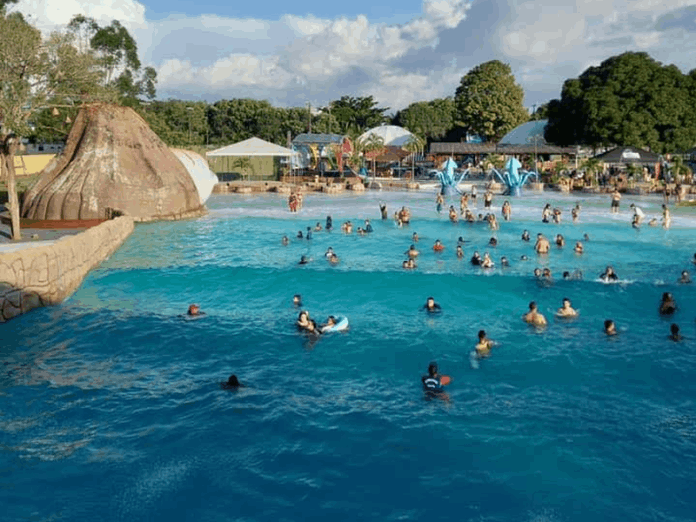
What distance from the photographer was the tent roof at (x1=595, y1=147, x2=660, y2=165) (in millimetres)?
46188

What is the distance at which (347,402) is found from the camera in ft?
41.5

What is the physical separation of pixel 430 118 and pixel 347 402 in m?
78.6

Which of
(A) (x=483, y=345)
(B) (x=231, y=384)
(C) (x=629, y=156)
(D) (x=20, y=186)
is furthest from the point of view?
(C) (x=629, y=156)

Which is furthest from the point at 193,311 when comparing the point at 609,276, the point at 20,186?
the point at 20,186

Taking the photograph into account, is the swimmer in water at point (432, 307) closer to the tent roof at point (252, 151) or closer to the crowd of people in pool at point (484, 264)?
the crowd of people in pool at point (484, 264)

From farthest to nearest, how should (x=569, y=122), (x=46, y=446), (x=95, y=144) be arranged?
(x=569, y=122)
(x=95, y=144)
(x=46, y=446)

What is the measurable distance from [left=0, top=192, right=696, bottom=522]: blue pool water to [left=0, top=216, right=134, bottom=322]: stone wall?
0.47m

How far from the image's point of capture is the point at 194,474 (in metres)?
10.1

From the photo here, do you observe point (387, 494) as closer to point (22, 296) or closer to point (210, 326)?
point (210, 326)

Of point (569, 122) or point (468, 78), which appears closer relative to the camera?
point (569, 122)

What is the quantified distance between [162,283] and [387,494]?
560 inches

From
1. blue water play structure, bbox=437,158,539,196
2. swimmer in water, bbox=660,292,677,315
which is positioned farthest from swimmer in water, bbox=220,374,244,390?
blue water play structure, bbox=437,158,539,196

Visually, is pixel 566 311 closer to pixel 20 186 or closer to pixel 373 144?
pixel 20 186

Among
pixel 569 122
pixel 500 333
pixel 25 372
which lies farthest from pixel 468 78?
pixel 25 372
